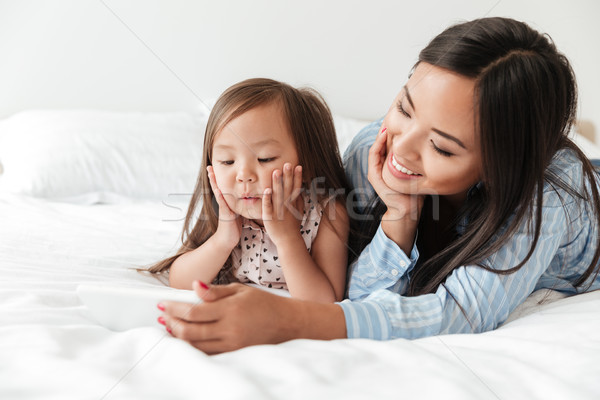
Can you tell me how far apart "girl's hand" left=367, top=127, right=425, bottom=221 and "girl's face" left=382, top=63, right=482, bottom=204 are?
0.03 m

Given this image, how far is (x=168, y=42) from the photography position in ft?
6.88

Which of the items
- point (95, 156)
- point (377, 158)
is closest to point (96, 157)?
point (95, 156)

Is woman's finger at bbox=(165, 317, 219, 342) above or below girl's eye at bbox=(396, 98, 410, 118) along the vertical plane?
below

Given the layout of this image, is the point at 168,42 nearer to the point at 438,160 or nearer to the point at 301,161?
the point at 301,161

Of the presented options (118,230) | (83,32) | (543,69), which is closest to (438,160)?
(543,69)

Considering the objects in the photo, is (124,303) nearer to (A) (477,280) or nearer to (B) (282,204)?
(B) (282,204)

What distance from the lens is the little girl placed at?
102 centimetres

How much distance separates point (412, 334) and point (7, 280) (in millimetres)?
683

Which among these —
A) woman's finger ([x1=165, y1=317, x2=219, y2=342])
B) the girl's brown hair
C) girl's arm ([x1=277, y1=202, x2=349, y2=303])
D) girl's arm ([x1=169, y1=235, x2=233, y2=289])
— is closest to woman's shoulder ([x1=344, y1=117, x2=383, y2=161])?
the girl's brown hair

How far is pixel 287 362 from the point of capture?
60 centimetres

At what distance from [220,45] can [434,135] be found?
4.92 feet

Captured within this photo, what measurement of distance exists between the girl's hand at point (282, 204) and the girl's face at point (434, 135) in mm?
→ 202

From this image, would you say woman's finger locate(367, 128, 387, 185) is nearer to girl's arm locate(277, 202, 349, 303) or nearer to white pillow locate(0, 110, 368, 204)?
girl's arm locate(277, 202, 349, 303)

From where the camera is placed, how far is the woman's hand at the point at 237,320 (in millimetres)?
672
